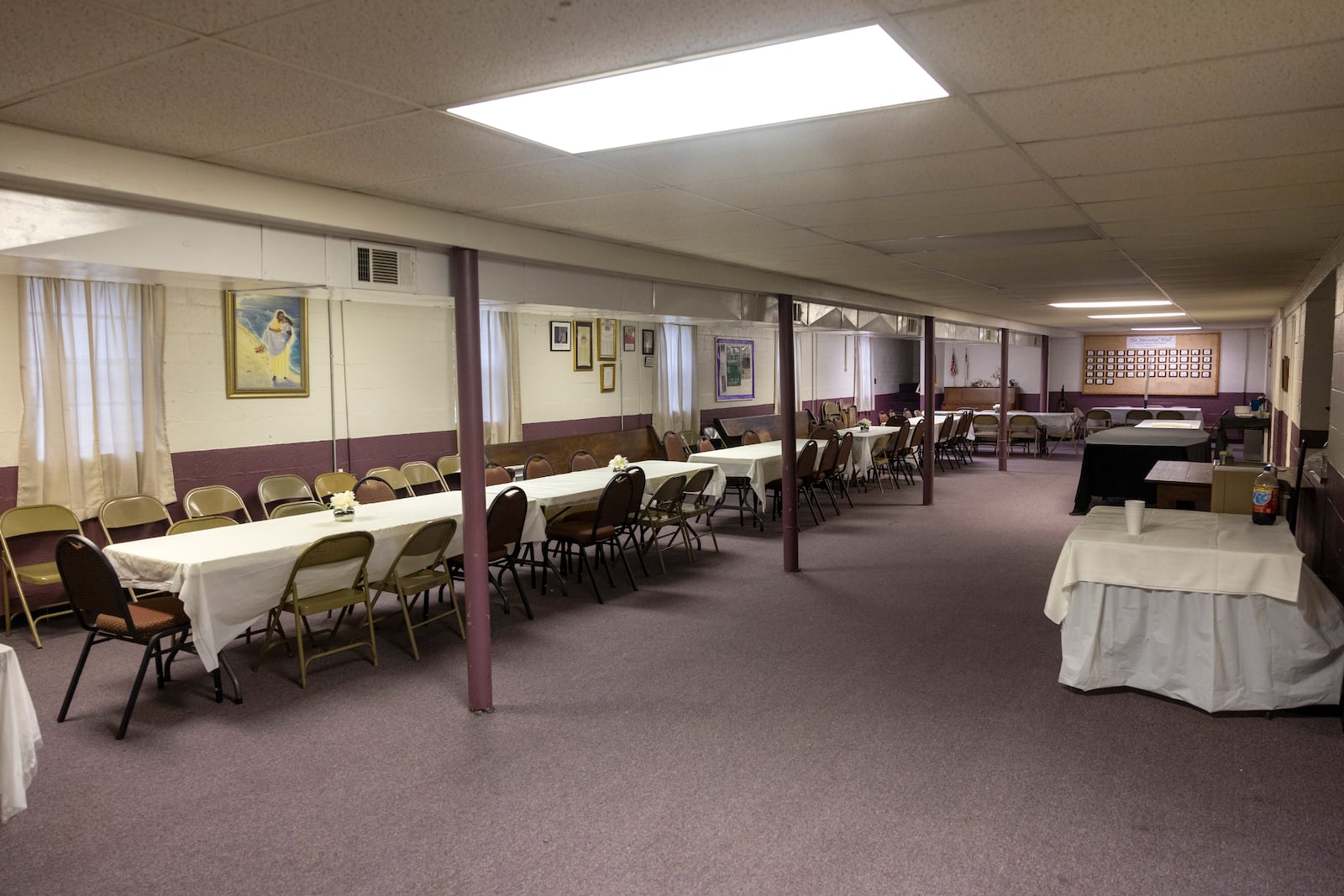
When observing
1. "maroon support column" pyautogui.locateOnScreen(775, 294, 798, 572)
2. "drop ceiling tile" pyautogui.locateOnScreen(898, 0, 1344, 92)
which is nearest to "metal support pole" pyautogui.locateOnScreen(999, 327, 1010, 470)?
"maroon support column" pyautogui.locateOnScreen(775, 294, 798, 572)

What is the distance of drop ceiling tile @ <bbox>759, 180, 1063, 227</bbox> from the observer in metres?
3.31

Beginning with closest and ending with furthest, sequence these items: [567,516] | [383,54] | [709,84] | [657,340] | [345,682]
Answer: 1. [383,54]
2. [709,84]
3. [345,682]
4. [567,516]
5. [657,340]

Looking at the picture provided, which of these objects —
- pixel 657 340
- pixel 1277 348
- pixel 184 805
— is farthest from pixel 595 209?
pixel 1277 348

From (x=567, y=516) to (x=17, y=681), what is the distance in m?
3.59

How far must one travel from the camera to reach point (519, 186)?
3113mm

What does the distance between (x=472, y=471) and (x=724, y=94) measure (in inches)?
87.1

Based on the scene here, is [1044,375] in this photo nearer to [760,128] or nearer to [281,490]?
[281,490]

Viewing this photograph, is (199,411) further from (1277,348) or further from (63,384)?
(1277,348)

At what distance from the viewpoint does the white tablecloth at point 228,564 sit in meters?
3.70

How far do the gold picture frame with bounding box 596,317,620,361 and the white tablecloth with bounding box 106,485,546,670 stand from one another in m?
5.22

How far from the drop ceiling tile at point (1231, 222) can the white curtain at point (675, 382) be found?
657 centimetres

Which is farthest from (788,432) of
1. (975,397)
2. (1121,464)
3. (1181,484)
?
(975,397)

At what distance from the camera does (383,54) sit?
1.81 metres

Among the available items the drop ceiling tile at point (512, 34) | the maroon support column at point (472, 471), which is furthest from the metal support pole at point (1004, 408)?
the drop ceiling tile at point (512, 34)
